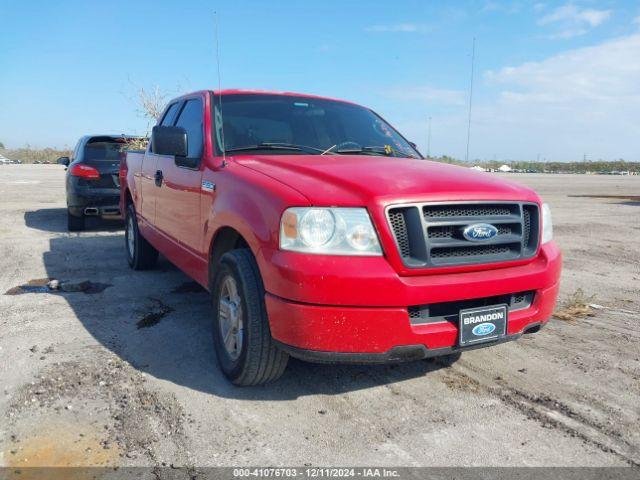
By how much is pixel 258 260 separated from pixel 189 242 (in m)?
1.47

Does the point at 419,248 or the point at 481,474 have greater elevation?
the point at 419,248

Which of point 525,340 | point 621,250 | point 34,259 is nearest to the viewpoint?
point 525,340

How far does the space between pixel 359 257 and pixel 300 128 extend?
6.25 ft

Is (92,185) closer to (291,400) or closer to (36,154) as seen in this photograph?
(291,400)

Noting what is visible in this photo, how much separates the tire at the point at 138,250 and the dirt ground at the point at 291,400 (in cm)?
→ 122

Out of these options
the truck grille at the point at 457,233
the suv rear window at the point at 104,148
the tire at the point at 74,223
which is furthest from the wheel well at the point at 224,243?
the tire at the point at 74,223

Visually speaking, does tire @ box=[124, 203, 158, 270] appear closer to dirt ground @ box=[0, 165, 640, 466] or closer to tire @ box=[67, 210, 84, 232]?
dirt ground @ box=[0, 165, 640, 466]

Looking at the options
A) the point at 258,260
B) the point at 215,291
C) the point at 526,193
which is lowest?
the point at 215,291

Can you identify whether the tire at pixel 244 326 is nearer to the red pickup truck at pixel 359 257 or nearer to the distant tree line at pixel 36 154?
the red pickup truck at pixel 359 257

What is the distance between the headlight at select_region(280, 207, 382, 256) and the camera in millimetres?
2719

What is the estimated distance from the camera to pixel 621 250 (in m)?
8.04

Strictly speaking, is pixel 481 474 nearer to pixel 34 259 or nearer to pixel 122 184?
pixel 122 184

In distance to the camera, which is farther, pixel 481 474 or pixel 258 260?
pixel 258 260

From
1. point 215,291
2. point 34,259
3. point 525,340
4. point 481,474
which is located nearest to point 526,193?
point 525,340
